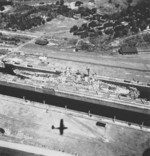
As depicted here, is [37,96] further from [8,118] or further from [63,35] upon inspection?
[63,35]

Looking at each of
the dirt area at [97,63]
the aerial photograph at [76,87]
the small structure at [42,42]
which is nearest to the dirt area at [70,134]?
the aerial photograph at [76,87]

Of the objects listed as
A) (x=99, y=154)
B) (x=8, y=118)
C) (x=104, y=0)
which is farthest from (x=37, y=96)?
(x=104, y=0)

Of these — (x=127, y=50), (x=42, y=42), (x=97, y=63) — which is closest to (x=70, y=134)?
(x=97, y=63)

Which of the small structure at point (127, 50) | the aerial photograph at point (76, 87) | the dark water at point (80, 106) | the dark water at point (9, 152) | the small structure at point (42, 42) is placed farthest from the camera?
the small structure at point (42, 42)

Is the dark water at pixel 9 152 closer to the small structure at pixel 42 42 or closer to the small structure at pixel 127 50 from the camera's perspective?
the small structure at pixel 127 50

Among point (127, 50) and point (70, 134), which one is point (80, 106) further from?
point (127, 50)

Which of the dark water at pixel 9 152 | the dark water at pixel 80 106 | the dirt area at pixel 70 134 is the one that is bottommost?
the dark water at pixel 9 152

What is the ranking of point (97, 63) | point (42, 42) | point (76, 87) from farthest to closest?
point (42, 42)
point (97, 63)
point (76, 87)

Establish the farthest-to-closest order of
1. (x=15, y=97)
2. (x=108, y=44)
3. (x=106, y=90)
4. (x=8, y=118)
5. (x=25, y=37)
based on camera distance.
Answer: (x=25, y=37), (x=108, y=44), (x=15, y=97), (x=106, y=90), (x=8, y=118)
